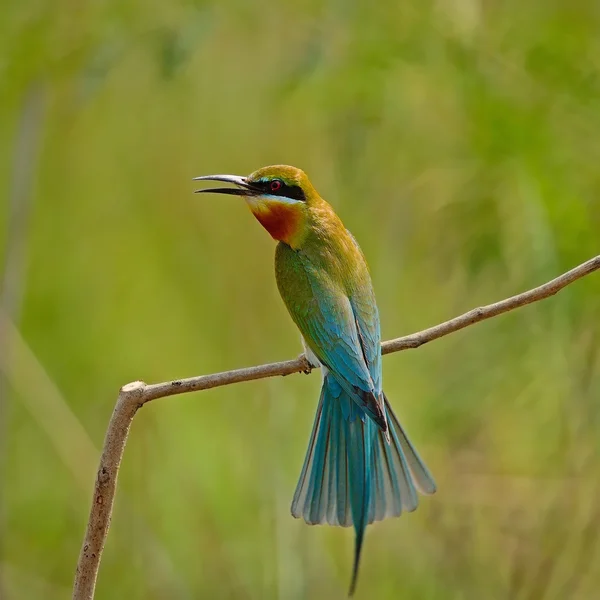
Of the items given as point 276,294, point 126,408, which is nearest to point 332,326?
point 126,408

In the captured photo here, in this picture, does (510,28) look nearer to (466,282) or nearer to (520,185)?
(520,185)

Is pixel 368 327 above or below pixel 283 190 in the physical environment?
below

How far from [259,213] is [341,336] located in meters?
0.25

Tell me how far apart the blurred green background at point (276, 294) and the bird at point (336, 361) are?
26cm

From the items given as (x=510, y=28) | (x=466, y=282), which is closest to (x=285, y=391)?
(x=466, y=282)

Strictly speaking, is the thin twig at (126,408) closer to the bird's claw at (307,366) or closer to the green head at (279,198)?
the bird's claw at (307,366)

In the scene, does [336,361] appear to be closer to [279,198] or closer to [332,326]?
[332,326]

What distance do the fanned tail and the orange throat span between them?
0.80 feet

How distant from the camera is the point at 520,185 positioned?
1753mm

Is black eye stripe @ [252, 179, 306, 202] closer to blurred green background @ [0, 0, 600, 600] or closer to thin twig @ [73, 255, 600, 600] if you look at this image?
blurred green background @ [0, 0, 600, 600]

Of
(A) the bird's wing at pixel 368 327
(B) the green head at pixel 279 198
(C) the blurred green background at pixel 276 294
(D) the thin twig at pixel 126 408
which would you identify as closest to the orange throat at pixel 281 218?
(B) the green head at pixel 279 198

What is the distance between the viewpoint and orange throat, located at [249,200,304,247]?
5.35 feet

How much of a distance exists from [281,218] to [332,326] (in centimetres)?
22

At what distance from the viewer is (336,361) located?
151cm
